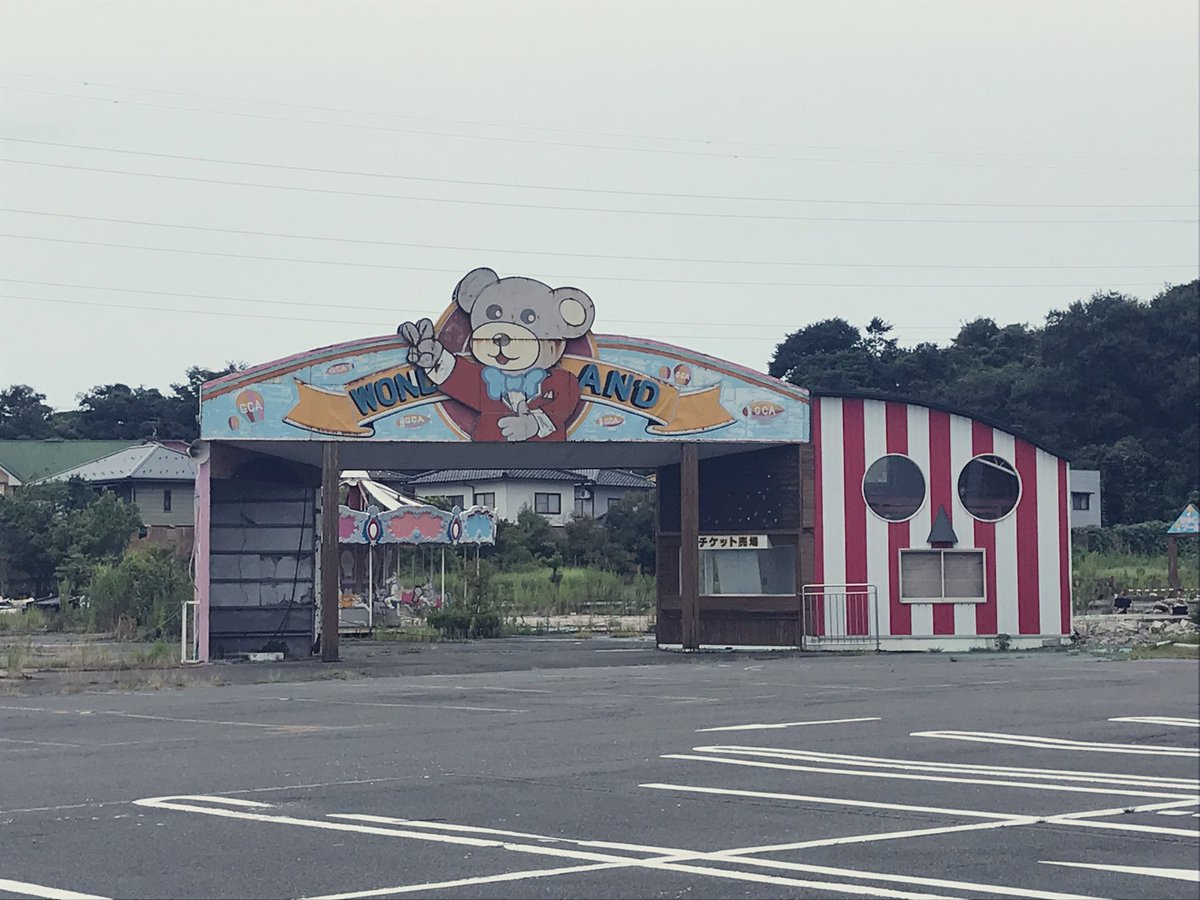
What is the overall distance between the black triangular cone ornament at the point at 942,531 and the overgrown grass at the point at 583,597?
1670 cm

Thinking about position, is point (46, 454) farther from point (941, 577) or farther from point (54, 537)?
point (941, 577)

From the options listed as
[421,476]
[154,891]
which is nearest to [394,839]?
[154,891]

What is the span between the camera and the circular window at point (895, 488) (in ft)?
95.6

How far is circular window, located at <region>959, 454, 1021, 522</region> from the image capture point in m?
29.4

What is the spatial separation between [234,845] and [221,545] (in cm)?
2290

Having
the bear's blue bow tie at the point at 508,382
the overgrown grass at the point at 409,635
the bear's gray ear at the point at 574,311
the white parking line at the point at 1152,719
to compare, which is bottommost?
the white parking line at the point at 1152,719

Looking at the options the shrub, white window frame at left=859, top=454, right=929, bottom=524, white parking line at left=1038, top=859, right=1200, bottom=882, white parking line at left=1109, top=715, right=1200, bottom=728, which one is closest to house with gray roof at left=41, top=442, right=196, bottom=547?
the shrub

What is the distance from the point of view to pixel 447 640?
3584cm

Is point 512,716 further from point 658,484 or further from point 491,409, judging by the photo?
point 658,484

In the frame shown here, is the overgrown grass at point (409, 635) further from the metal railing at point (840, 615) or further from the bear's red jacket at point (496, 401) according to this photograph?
the metal railing at point (840, 615)

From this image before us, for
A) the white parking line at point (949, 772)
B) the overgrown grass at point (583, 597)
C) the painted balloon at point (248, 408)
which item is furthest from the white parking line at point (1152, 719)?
the overgrown grass at point (583, 597)

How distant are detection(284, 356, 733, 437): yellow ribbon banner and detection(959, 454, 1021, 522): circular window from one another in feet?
15.6

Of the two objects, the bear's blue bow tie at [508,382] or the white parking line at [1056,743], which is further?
the bear's blue bow tie at [508,382]

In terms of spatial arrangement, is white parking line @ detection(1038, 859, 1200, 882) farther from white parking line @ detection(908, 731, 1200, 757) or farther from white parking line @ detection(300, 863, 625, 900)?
white parking line @ detection(908, 731, 1200, 757)
